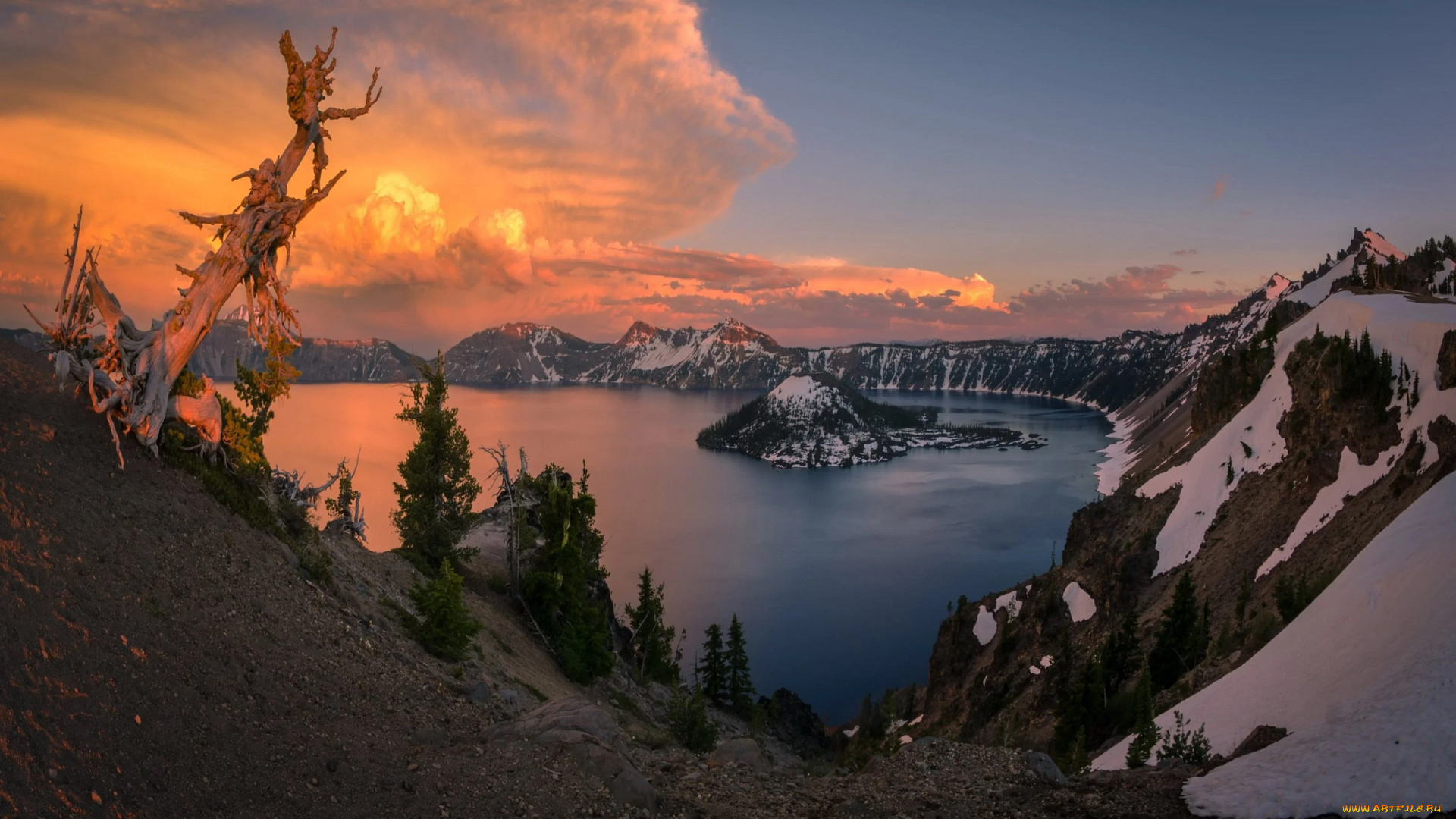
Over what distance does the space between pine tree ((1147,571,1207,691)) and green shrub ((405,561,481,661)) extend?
25022mm

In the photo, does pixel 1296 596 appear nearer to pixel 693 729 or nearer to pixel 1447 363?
pixel 693 729

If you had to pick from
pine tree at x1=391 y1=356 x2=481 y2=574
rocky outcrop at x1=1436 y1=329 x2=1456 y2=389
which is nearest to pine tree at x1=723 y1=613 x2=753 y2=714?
pine tree at x1=391 y1=356 x2=481 y2=574

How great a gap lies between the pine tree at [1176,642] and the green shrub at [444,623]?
82.1 feet

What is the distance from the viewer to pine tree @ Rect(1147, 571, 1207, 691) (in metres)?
27.3

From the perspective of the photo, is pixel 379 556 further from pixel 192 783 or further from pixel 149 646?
pixel 192 783

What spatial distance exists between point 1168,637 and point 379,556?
3066 centimetres

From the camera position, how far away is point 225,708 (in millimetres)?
8953

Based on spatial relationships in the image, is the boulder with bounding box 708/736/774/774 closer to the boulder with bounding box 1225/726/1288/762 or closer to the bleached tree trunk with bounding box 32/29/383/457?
the boulder with bounding box 1225/726/1288/762

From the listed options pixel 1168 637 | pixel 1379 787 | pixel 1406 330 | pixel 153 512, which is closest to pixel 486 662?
pixel 153 512

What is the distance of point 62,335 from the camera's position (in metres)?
12.9

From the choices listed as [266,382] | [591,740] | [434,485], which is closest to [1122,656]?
[591,740]

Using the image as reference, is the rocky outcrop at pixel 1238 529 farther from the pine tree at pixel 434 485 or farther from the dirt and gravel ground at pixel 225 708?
the pine tree at pixel 434 485

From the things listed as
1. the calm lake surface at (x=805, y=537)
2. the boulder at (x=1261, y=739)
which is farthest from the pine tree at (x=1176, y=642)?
the calm lake surface at (x=805, y=537)

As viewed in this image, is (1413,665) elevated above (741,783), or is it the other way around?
(1413,665)
